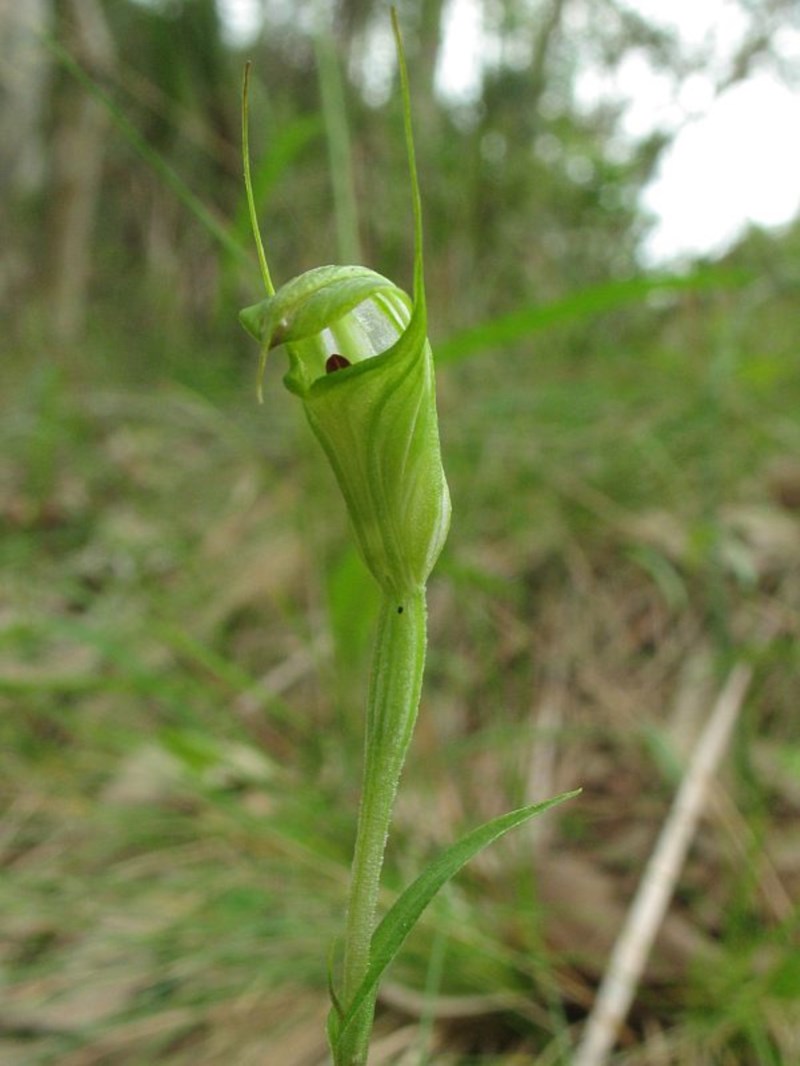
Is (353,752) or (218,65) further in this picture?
(218,65)

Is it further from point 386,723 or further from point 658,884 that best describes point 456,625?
point 386,723

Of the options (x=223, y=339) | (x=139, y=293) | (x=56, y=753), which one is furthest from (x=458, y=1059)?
(x=139, y=293)

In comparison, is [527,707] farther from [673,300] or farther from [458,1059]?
[673,300]

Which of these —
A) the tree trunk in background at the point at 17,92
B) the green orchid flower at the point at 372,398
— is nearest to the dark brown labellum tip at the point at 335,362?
the green orchid flower at the point at 372,398

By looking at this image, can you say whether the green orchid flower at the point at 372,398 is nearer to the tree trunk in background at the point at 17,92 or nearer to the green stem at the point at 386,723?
the green stem at the point at 386,723

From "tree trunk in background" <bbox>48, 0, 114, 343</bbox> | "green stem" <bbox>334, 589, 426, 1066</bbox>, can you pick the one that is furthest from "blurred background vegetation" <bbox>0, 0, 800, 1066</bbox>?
"tree trunk in background" <bbox>48, 0, 114, 343</bbox>

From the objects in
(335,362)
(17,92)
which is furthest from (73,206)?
(335,362)
